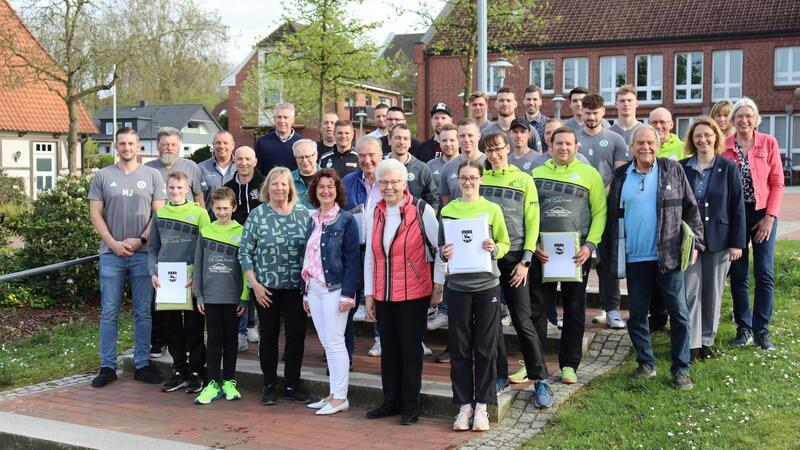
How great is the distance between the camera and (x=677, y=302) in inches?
255

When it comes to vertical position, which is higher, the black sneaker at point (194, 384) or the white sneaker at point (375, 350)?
the white sneaker at point (375, 350)

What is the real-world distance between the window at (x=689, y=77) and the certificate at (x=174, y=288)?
39.9 m

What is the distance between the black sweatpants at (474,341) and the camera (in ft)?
19.6

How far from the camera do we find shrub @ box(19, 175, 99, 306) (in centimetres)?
1052

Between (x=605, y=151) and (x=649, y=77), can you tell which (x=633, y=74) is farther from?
(x=605, y=151)

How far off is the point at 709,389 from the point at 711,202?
1.59 metres

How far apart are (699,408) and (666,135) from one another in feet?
9.57

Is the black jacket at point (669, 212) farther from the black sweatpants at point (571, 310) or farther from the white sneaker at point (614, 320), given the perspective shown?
the white sneaker at point (614, 320)

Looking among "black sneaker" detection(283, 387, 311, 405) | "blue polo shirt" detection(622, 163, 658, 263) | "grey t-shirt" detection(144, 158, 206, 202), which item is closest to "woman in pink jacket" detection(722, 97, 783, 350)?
"blue polo shirt" detection(622, 163, 658, 263)

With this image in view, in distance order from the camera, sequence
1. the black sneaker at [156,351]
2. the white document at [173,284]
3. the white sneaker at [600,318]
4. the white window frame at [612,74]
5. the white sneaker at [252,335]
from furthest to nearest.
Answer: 1. the white window frame at [612,74]
2. the white sneaker at [252,335]
3. the white sneaker at [600,318]
4. the black sneaker at [156,351]
5. the white document at [173,284]

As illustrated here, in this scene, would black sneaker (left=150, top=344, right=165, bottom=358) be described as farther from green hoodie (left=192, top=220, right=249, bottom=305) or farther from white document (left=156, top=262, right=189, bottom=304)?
green hoodie (left=192, top=220, right=249, bottom=305)

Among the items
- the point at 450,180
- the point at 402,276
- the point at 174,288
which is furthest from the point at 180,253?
the point at 450,180

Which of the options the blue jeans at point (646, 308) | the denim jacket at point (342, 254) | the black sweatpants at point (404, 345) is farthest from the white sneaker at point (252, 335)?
the blue jeans at point (646, 308)

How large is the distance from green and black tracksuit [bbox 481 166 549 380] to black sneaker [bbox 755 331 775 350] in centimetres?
222
